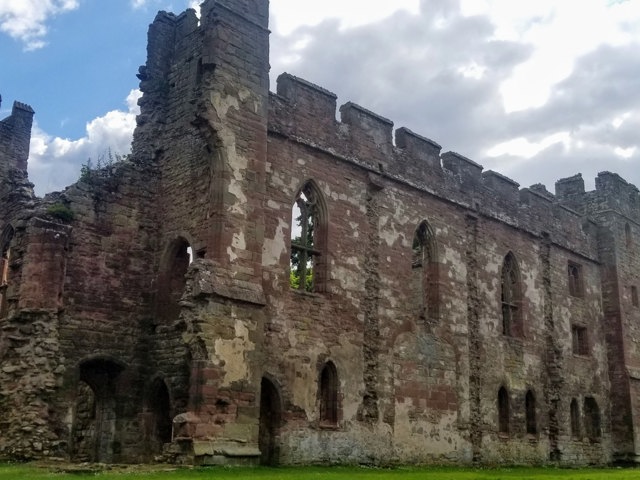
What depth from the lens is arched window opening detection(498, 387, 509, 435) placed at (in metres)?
21.5

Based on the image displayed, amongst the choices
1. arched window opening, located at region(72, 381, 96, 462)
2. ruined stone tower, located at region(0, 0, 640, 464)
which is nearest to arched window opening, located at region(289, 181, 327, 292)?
ruined stone tower, located at region(0, 0, 640, 464)

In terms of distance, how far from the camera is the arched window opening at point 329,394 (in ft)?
54.7

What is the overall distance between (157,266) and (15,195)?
12.9 ft

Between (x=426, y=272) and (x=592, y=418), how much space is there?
374 inches

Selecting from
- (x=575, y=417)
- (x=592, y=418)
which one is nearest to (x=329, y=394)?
(x=575, y=417)

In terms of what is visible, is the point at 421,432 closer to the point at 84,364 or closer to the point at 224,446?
the point at 224,446

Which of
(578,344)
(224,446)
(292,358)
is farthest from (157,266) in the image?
(578,344)

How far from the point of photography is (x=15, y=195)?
1775 centimetres

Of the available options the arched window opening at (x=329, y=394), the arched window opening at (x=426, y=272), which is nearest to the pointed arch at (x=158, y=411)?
the arched window opening at (x=329, y=394)

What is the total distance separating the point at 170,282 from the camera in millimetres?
16781

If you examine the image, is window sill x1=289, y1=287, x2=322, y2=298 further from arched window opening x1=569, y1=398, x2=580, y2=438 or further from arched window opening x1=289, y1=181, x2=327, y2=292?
arched window opening x1=569, y1=398, x2=580, y2=438

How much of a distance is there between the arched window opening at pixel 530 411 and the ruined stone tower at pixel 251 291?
0.07m

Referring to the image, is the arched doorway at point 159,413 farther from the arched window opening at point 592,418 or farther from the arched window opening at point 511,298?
the arched window opening at point 592,418

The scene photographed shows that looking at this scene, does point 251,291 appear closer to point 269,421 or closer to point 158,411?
point 269,421
